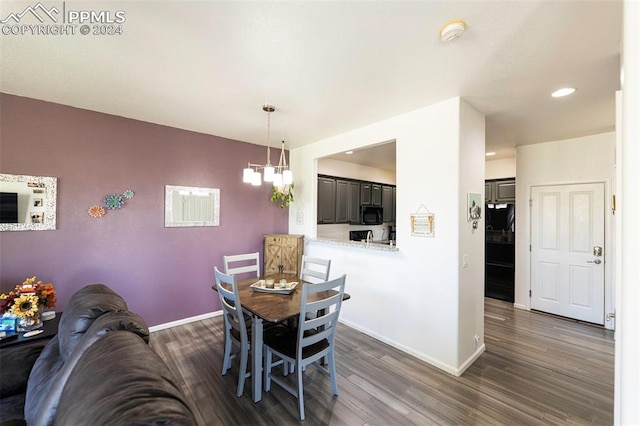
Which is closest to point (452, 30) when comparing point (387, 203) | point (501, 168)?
point (501, 168)

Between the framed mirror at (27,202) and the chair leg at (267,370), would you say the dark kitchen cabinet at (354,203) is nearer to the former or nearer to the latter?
the chair leg at (267,370)

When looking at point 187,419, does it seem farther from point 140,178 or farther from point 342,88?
point 140,178

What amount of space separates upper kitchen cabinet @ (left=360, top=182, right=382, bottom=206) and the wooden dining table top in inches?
136

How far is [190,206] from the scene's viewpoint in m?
3.65

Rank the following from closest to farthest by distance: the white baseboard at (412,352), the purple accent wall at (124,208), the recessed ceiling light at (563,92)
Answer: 1. the recessed ceiling light at (563,92)
2. the white baseboard at (412,352)
3. the purple accent wall at (124,208)

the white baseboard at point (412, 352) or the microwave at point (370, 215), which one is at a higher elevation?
the microwave at point (370, 215)

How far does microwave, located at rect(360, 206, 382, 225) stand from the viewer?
569cm

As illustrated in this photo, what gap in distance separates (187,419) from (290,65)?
85.2 inches

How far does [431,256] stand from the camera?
272 cm

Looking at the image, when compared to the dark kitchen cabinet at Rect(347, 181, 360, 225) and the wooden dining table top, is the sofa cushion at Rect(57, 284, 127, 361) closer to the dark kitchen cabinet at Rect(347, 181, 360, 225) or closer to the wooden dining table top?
the wooden dining table top

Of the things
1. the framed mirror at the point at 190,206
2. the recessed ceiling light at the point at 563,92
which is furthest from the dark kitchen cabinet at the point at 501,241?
the framed mirror at the point at 190,206

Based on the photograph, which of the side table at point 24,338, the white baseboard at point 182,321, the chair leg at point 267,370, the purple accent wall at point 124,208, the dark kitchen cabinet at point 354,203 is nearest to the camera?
the side table at point 24,338

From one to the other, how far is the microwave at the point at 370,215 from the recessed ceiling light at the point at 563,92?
364 cm

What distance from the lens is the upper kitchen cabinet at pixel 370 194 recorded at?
5.75 m
